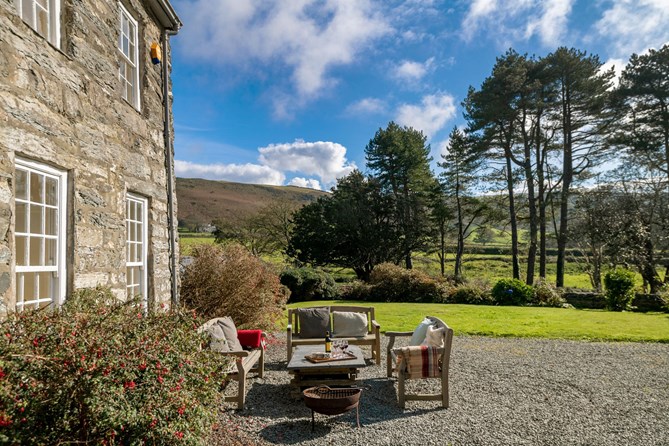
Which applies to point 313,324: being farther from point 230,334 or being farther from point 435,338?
point 435,338

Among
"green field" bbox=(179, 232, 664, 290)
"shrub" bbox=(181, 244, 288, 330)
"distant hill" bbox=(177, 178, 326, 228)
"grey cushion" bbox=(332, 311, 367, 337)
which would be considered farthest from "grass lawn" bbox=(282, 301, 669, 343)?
"distant hill" bbox=(177, 178, 326, 228)

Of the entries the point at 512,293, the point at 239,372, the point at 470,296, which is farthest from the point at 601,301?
the point at 239,372

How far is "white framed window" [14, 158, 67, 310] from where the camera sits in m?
4.02

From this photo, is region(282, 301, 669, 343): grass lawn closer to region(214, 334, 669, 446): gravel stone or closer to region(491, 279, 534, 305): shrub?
region(491, 279, 534, 305): shrub

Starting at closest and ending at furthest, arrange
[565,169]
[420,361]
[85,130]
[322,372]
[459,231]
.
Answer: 1. [85,130]
2. [420,361]
3. [322,372]
4. [565,169]
5. [459,231]

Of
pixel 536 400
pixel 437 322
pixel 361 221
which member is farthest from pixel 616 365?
pixel 361 221

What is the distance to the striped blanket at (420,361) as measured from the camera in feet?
18.1

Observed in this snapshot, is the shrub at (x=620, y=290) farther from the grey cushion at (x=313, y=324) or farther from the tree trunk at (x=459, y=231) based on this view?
the tree trunk at (x=459, y=231)

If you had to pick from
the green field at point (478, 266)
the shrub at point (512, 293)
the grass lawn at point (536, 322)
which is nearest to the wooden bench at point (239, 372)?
the grass lawn at point (536, 322)

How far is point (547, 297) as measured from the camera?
667 inches

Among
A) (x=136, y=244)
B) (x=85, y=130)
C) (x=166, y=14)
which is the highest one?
(x=166, y=14)

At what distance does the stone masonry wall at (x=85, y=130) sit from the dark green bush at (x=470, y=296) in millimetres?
13535

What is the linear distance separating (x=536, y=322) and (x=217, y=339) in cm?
977

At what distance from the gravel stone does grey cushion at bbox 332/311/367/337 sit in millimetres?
709
